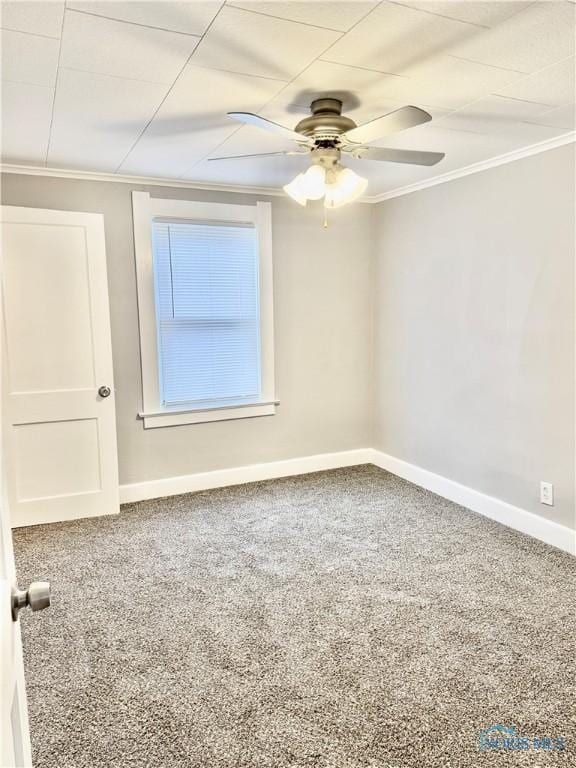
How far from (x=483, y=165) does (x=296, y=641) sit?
9.81 ft

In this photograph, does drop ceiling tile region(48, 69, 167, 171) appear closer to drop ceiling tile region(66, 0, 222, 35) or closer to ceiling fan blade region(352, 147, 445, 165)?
drop ceiling tile region(66, 0, 222, 35)

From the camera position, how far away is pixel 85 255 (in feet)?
11.2

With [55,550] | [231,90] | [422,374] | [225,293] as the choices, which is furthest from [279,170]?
[55,550]

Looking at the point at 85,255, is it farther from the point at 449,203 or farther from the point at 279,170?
the point at 449,203

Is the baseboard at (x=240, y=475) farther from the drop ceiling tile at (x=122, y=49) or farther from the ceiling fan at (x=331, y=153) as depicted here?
the drop ceiling tile at (x=122, y=49)

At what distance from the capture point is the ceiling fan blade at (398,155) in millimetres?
2279

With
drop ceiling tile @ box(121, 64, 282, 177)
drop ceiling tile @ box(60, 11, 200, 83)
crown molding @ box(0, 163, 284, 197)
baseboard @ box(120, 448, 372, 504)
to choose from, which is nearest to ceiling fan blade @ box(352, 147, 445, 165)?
drop ceiling tile @ box(121, 64, 282, 177)

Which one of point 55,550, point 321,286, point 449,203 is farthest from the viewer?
point 321,286

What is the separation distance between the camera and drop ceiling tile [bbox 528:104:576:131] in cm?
241

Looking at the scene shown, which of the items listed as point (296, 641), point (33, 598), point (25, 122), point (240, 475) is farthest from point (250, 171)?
point (33, 598)

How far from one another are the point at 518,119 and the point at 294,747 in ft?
9.32

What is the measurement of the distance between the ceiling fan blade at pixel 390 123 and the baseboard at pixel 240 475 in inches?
109

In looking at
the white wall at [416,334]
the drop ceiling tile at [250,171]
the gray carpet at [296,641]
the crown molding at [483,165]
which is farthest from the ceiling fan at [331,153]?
the gray carpet at [296,641]

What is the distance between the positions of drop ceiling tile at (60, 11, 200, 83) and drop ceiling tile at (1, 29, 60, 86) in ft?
0.16
